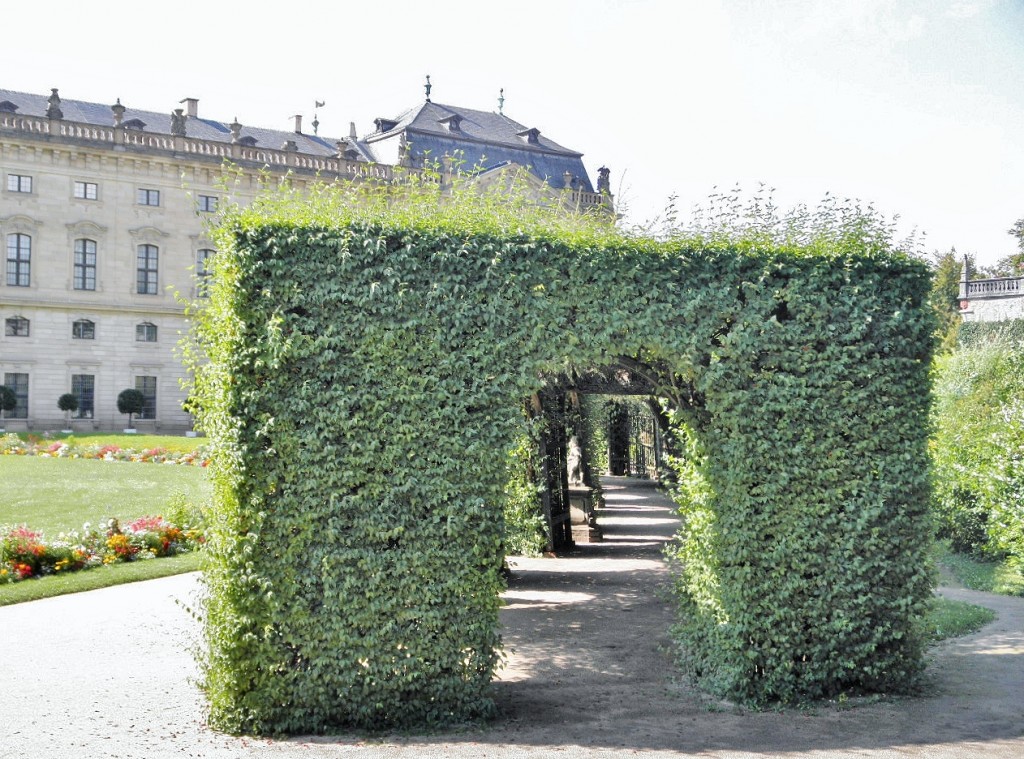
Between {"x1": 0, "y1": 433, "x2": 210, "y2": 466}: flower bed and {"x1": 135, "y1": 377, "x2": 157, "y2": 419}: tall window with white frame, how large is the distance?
15986mm

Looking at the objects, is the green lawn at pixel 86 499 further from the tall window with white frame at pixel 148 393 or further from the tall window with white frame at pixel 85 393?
the tall window with white frame at pixel 148 393

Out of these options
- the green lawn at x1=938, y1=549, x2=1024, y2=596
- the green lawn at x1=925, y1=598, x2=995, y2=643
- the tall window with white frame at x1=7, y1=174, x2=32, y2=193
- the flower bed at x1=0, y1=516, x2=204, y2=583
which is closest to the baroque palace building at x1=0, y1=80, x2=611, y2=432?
the tall window with white frame at x1=7, y1=174, x2=32, y2=193

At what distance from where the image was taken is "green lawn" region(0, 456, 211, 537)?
53.9 feet

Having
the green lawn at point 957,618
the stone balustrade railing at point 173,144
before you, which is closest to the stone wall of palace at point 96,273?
the stone balustrade railing at point 173,144

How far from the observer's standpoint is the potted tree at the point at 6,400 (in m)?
40.6

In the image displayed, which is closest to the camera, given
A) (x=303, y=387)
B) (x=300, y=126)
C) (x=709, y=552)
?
(x=303, y=387)

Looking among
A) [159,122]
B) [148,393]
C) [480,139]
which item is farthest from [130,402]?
[480,139]

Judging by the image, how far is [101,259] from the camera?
4466 centimetres

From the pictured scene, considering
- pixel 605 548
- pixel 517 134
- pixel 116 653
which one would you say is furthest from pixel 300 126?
pixel 116 653

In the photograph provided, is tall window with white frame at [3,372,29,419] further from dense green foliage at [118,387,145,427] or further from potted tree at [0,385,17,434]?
dense green foliage at [118,387,145,427]

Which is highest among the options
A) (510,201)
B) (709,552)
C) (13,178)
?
(13,178)

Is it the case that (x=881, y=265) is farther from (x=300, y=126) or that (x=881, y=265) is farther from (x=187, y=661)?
(x=300, y=126)

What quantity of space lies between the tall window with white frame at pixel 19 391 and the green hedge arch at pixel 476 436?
40868mm

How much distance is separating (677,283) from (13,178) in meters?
44.0
